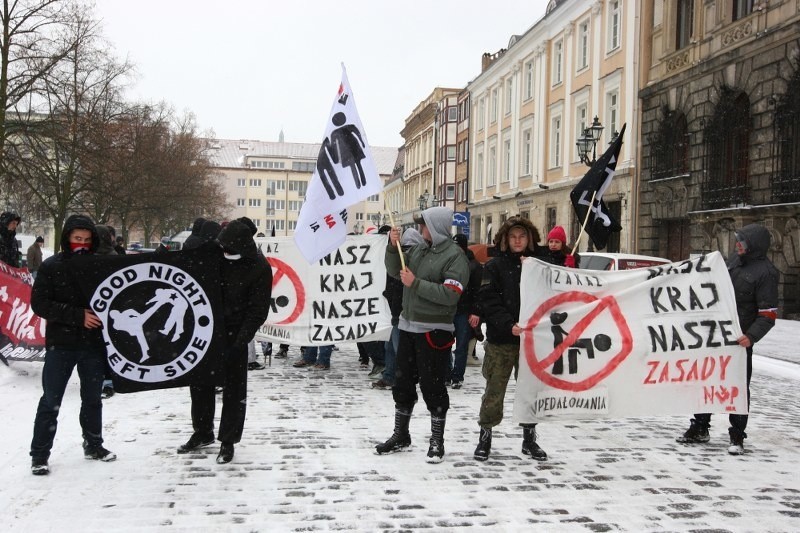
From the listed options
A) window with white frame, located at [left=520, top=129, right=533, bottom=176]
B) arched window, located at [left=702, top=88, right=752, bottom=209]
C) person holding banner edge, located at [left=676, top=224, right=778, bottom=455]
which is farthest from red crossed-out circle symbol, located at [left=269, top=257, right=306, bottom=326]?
window with white frame, located at [left=520, top=129, right=533, bottom=176]

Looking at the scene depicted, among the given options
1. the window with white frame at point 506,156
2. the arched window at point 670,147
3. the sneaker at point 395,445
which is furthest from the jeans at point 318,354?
the window with white frame at point 506,156

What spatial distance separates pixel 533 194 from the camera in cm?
3703

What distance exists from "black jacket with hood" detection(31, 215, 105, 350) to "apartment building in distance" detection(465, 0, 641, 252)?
58.3ft

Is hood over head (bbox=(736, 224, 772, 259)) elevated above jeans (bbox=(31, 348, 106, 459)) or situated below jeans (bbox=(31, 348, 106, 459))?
above

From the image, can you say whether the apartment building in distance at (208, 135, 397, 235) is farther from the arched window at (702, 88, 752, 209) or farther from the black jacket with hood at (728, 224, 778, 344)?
the black jacket with hood at (728, 224, 778, 344)

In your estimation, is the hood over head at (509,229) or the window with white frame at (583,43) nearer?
the hood over head at (509,229)

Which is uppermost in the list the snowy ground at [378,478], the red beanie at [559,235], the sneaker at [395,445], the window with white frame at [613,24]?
the window with white frame at [613,24]

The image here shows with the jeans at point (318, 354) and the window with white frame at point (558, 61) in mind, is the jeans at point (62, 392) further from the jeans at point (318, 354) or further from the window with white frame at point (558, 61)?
the window with white frame at point (558, 61)

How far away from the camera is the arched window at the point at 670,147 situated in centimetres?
2421

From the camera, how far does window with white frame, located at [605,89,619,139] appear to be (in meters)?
28.8

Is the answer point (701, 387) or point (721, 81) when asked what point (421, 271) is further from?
point (721, 81)

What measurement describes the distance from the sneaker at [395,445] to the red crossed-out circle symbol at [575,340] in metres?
1.17

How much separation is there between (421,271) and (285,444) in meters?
1.81

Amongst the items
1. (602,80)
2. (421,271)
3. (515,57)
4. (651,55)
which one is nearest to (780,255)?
(651,55)
